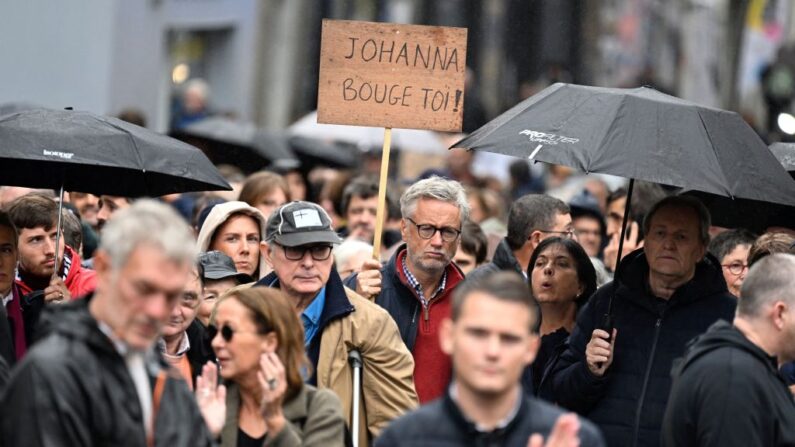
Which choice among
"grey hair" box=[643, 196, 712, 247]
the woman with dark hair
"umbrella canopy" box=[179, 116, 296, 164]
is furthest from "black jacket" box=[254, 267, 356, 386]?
"umbrella canopy" box=[179, 116, 296, 164]

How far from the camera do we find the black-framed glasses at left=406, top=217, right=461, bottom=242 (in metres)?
8.69

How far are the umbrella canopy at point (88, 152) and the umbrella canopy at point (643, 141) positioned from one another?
4.42 ft

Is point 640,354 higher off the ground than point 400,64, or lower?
lower

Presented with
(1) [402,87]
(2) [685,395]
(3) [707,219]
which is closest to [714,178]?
(3) [707,219]

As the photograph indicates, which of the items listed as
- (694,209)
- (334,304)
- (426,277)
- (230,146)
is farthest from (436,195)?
(230,146)

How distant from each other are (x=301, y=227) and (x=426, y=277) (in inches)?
33.9

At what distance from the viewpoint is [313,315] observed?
799cm

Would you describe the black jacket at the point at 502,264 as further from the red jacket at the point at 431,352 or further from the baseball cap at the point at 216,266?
the baseball cap at the point at 216,266

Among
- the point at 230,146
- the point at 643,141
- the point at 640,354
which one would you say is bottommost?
the point at 640,354

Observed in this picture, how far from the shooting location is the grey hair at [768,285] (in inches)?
273

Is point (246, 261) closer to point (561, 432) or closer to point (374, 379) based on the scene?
point (374, 379)

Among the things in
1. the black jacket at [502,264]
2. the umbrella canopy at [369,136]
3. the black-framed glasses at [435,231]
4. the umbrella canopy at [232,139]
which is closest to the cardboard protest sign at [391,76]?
the black-framed glasses at [435,231]

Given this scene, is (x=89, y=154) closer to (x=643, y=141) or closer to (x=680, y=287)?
(x=643, y=141)

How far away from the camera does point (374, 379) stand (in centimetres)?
793
